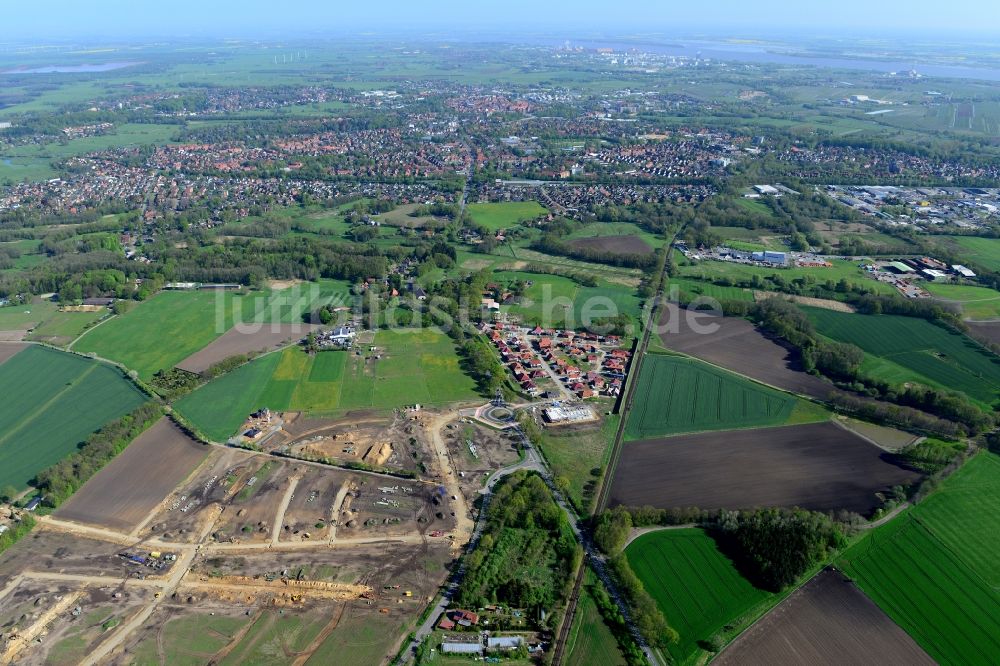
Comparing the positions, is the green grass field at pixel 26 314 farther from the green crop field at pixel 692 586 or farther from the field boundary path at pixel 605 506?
the green crop field at pixel 692 586

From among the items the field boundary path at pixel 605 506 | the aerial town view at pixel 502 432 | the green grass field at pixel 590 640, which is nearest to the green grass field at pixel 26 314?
the aerial town view at pixel 502 432

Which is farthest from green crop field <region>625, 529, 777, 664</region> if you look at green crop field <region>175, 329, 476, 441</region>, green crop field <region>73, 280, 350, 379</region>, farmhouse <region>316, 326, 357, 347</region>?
green crop field <region>73, 280, 350, 379</region>

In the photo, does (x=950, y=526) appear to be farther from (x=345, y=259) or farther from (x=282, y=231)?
(x=282, y=231)

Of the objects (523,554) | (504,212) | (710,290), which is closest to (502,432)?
(523,554)

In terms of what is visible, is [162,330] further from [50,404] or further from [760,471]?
[760,471]

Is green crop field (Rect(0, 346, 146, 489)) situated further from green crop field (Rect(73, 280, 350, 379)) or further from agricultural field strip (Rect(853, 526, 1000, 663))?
agricultural field strip (Rect(853, 526, 1000, 663))

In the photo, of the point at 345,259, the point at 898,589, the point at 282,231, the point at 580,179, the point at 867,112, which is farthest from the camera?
the point at 867,112

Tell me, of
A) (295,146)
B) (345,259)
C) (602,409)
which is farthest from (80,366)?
(295,146)

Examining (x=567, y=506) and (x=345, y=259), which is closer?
(x=567, y=506)
